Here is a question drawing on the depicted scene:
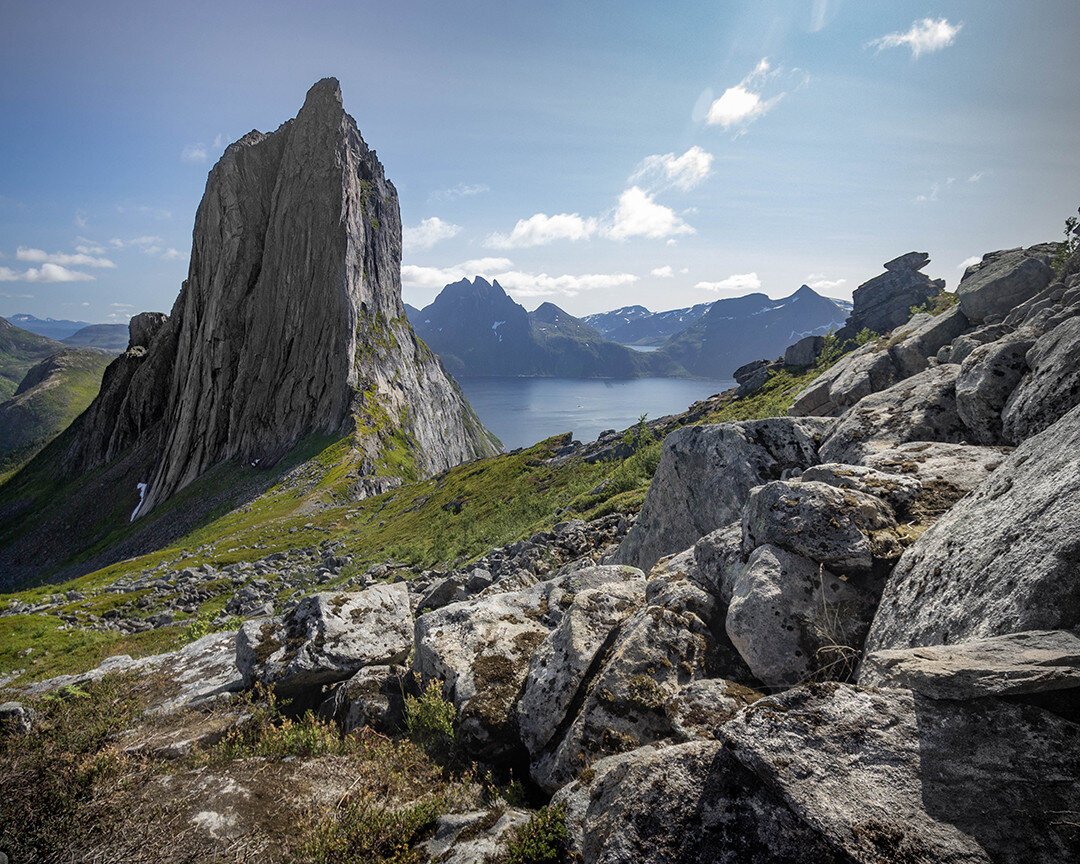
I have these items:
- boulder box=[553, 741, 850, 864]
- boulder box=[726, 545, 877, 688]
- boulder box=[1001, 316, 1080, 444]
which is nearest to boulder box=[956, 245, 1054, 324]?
boulder box=[1001, 316, 1080, 444]

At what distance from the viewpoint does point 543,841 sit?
4.75 m

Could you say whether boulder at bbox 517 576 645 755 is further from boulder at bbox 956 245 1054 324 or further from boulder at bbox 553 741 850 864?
boulder at bbox 956 245 1054 324

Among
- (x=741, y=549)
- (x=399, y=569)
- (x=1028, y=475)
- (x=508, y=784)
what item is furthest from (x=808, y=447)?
(x=399, y=569)

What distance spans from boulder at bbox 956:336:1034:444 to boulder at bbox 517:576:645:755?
21.0 ft

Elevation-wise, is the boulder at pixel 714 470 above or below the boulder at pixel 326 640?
above

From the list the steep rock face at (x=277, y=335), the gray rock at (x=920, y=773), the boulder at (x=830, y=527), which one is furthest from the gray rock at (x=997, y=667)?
the steep rock face at (x=277, y=335)

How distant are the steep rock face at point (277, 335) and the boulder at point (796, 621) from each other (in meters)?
74.3

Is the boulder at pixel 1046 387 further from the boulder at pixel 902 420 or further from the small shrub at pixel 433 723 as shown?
the small shrub at pixel 433 723

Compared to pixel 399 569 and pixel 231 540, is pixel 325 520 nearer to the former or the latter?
pixel 231 540

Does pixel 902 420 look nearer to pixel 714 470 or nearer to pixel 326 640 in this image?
pixel 714 470

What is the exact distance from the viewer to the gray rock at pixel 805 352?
259 ft

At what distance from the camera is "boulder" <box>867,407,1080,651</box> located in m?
3.91

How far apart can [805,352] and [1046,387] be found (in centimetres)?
8268

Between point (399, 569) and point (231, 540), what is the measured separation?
28.2m
